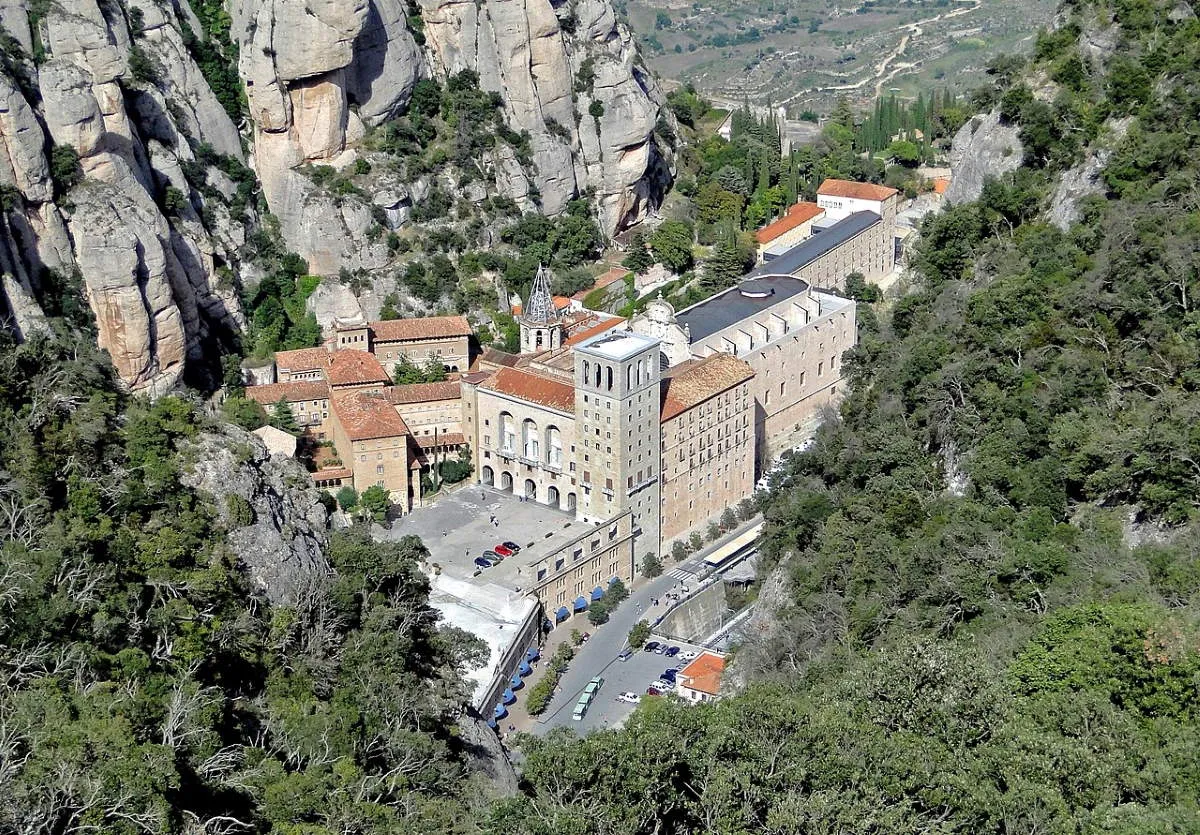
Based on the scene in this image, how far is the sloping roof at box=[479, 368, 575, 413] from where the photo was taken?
219 ft

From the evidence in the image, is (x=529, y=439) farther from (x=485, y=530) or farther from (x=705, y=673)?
(x=705, y=673)

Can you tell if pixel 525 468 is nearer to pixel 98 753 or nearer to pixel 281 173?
pixel 281 173

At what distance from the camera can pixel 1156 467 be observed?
152 ft

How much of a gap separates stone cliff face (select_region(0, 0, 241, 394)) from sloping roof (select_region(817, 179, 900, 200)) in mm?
36929

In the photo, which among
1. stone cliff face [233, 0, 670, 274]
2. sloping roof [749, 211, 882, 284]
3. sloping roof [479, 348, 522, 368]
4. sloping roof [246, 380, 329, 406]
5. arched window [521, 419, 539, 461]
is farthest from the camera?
sloping roof [749, 211, 882, 284]

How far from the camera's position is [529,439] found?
68.4 meters

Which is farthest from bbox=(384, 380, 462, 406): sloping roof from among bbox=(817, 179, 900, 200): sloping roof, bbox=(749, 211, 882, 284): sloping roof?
bbox=(817, 179, 900, 200): sloping roof

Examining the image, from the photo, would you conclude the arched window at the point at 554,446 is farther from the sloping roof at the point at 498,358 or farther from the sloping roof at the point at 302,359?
the sloping roof at the point at 302,359

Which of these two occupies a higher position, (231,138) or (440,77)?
(440,77)

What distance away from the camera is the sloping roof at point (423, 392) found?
71438 mm

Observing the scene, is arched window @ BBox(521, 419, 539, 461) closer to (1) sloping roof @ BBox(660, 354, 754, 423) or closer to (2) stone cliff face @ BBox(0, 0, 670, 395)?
(1) sloping roof @ BBox(660, 354, 754, 423)

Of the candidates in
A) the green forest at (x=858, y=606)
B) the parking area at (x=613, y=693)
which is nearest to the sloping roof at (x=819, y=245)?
the green forest at (x=858, y=606)

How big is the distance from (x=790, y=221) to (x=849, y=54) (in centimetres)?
9652

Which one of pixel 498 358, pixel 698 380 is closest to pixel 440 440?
pixel 498 358
